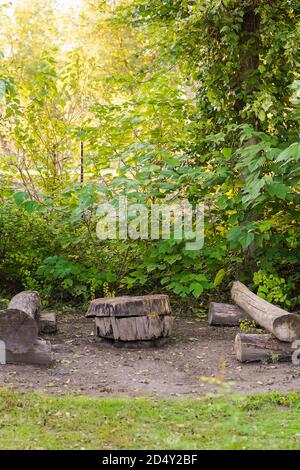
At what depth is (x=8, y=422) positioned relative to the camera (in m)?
4.62

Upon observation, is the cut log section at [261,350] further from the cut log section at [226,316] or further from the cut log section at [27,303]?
the cut log section at [27,303]

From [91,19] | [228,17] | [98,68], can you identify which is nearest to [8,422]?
[228,17]

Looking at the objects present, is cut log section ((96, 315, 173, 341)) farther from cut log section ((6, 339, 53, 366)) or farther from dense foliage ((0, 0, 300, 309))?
dense foliage ((0, 0, 300, 309))

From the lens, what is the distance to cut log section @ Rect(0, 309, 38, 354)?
6.28 metres

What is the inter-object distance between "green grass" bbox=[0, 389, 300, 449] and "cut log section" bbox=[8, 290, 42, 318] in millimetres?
1806

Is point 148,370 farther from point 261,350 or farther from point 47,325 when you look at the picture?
point 47,325

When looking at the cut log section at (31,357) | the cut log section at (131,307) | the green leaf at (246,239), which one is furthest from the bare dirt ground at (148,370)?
the green leaf at (246,239)

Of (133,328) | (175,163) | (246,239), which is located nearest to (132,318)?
(133,328)

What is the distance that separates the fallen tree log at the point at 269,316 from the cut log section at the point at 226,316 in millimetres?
101

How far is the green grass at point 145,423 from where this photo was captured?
4.20 m

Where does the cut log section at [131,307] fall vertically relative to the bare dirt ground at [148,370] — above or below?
above

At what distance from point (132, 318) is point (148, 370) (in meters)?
0.81

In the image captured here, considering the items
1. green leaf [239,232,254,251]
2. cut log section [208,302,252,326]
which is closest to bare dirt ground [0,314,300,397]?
cut log section [208,302,252,326]
